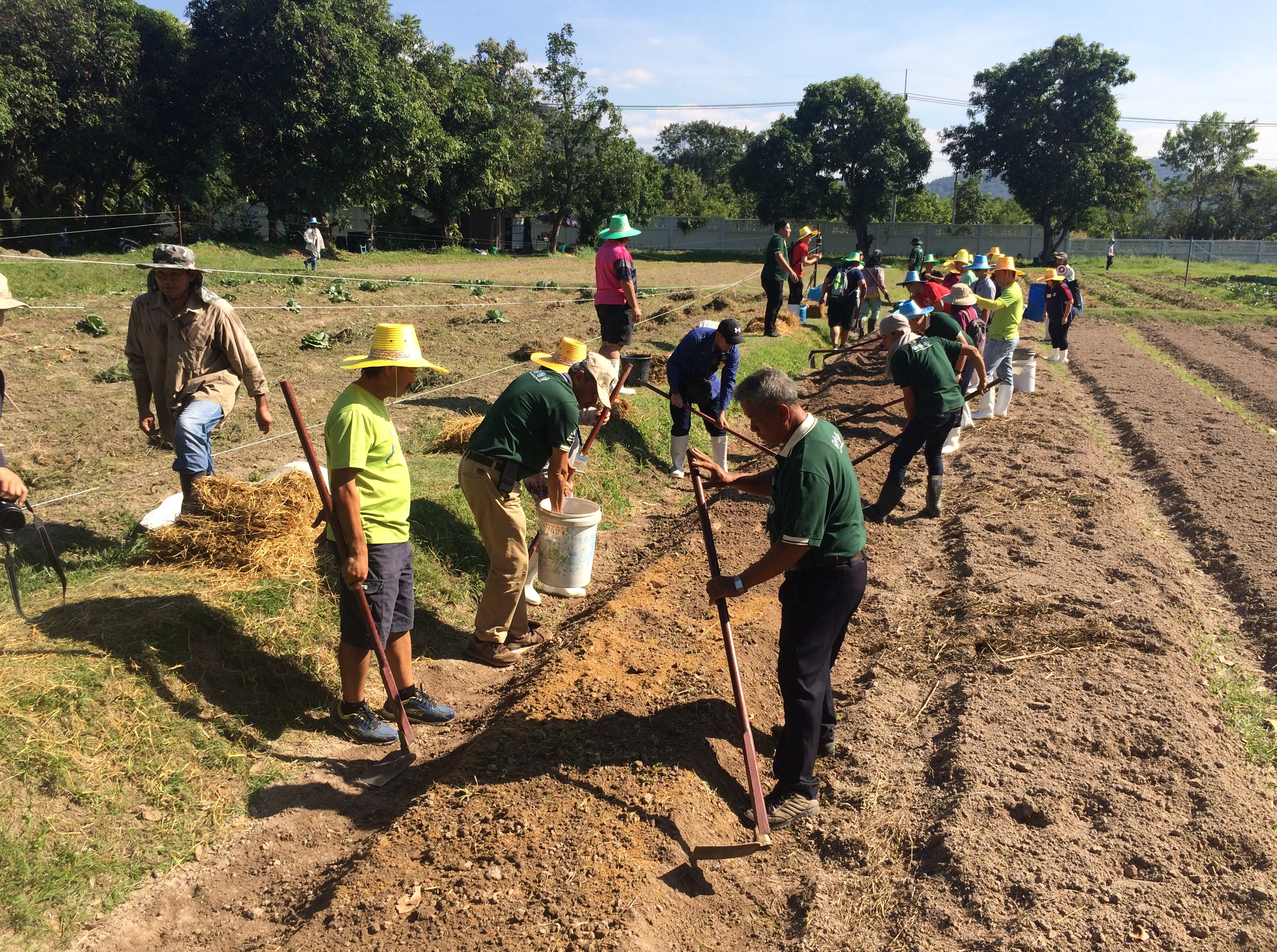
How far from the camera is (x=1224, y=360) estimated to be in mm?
18328

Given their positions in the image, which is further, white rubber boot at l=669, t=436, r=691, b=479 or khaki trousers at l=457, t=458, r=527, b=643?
white rubber boot at l=669, t=436, r=691, b=479

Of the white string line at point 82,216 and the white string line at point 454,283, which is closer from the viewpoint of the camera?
the white string line at point 454,283

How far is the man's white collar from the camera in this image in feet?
12.6

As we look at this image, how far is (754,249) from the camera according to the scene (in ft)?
183

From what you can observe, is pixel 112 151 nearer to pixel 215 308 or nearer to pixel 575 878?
pixel 215 308

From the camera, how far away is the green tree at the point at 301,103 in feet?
89.9

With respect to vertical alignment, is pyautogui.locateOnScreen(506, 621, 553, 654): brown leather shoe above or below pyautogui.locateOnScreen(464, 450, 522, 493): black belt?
below

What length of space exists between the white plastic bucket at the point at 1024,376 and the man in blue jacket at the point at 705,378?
6.82 m

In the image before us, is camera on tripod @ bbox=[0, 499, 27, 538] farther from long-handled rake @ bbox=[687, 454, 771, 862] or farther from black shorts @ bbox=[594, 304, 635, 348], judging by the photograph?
black shorts @ bbox=[594, 304, 635, 348]

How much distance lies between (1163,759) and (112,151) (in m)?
31.3

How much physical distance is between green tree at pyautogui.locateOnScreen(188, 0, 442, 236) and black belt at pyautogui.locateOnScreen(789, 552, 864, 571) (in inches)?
1110

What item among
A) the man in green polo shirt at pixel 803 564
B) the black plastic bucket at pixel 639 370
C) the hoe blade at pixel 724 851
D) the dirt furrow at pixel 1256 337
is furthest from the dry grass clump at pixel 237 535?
the dirt furrow at pixel 1256 337

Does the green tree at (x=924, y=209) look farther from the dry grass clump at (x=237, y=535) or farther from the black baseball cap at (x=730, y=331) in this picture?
the dry grass clump at (x=237, y=535)

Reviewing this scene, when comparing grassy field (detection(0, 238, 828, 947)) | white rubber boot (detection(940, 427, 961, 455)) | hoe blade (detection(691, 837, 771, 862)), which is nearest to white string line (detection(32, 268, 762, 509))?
grassy field (detection(0, 238, 828, 947))
